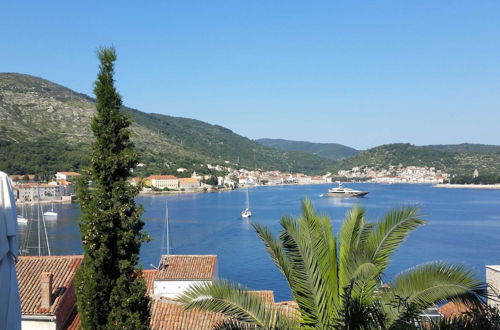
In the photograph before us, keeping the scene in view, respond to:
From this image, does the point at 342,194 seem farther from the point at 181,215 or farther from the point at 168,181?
the point at 181,215

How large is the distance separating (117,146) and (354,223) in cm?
261

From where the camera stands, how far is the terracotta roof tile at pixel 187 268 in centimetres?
1280

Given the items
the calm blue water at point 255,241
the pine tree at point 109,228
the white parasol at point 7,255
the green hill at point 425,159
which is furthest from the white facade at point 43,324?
the green hill at point 425,159

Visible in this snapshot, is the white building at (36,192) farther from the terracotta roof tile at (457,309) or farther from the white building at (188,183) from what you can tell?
the terracotta roof tile at (457,309)

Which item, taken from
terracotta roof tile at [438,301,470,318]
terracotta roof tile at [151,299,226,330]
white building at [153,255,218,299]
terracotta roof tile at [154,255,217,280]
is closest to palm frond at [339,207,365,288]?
terracotta roof tile at [438,301,470,318]

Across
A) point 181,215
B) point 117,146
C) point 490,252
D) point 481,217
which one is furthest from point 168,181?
point 117,146

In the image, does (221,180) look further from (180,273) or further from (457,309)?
(457,309)

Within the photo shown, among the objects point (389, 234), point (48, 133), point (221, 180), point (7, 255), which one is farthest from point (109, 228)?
point (221, 180)

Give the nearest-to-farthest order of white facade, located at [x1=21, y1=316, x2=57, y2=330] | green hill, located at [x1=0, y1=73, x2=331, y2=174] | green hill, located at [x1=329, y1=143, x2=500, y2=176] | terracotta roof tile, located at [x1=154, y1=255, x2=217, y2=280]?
1. white facade, located at [x1=21, y1=316, x2=57, y2=330]
2. terracotta roof tile, located at [x1=154, y1=255, x2=217, y2=280]
3. green hill, located at [x1=0, y1=73, x2=331, y2=174]
4. green hill, located at [x1=329, y1=143, x2=500, y2=176]

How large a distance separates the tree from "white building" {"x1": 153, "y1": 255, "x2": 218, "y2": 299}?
28.2 feet

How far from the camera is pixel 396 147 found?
189m

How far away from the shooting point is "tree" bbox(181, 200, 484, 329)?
12.0 feet

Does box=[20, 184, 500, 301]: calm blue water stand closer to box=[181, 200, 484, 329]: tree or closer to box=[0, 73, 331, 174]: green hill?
box=[181, 200, 484, 329]: tree

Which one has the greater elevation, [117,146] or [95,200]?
[117,146]
